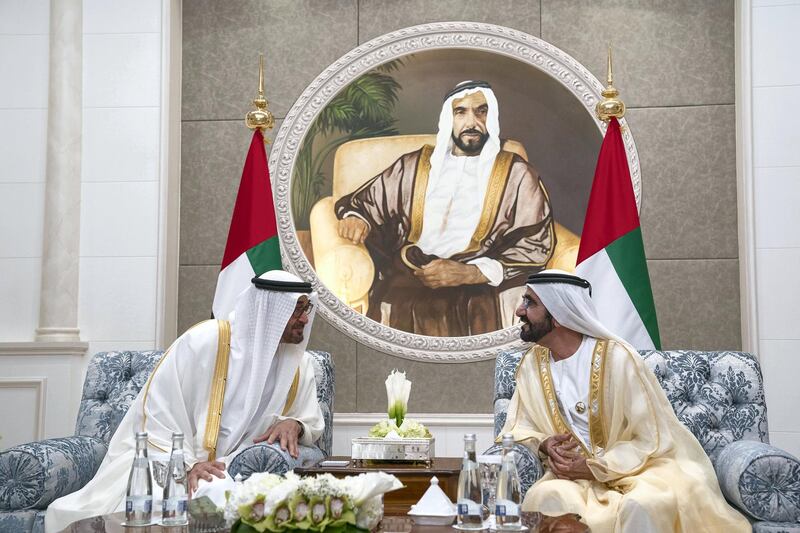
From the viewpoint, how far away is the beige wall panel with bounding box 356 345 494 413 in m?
5.59

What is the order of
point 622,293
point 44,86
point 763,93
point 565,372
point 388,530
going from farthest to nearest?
point 44,86, point 763,93, point 622,293, point 565,372, point 388,530

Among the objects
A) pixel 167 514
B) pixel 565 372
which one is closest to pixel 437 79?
pixel 565 372

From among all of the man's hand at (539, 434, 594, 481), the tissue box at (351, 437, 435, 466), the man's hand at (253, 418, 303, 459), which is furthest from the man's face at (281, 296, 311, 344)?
the man's hand at (539, 434, 594, 481)

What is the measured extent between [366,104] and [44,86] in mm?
2071

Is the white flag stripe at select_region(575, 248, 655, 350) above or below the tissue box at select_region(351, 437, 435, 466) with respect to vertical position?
above

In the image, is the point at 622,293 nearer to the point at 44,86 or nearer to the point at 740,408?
the point at 740,408

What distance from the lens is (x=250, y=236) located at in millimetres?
5395

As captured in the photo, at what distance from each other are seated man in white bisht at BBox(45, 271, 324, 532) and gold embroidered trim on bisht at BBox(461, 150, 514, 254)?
1634mm

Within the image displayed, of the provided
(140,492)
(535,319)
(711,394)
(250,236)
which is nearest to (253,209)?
(250,236)

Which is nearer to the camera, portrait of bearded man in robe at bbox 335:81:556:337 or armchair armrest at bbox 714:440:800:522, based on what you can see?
armchair armrest at bbox 714:440:800:522

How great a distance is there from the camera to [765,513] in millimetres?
3371

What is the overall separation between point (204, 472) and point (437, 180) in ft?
9.21

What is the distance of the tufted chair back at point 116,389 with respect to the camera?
442 cm

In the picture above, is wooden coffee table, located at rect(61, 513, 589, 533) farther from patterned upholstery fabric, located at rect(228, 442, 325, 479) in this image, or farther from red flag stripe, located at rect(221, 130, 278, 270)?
red flag stripe, located at rect(221, 130, 278, 270)
